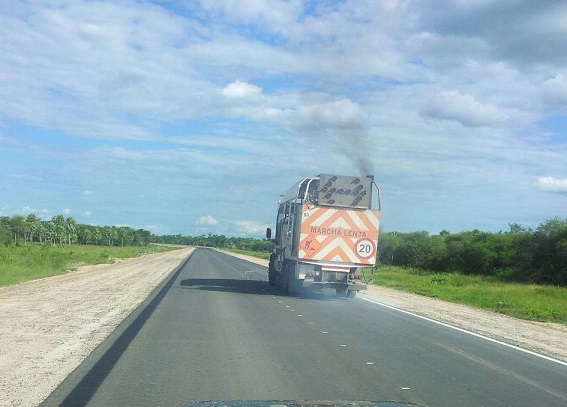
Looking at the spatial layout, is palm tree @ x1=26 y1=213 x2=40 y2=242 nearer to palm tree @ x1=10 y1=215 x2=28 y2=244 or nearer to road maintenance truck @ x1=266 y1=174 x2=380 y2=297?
palm tree @ x1=10 y1=215 x2=28 y2=244

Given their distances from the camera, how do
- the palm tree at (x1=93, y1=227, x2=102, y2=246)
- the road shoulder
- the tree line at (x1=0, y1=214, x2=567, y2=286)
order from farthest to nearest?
the palm tree at (x1=93, y1=227, x2=102, y2=246) → the tree line at (x1=0, y1=214, x2=567, y2=286) → the road shoulder

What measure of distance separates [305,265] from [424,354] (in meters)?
11.1

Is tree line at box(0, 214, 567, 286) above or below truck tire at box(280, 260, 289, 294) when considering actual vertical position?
above

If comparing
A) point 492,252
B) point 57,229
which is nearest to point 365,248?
point 492,252

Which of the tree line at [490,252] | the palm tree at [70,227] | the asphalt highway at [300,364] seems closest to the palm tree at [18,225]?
the palm tree at [70,227]

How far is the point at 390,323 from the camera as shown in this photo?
16438 millimetres

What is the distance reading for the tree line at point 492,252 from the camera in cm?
5238

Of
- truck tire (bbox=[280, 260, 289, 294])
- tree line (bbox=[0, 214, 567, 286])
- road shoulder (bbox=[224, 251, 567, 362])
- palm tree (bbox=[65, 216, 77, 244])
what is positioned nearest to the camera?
road shoulder (bbox=[224, 251, 567, 362])

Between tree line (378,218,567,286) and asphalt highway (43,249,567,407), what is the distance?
38917 mm

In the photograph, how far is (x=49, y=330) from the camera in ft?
44.5

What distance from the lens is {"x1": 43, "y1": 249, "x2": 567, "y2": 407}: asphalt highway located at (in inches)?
322

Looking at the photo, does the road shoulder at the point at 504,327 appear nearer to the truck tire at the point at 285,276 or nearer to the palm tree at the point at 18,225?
the truck tire at the point at 285,276

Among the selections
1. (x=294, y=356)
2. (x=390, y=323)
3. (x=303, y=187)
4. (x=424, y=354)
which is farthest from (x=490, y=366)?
(x=303, y=187)

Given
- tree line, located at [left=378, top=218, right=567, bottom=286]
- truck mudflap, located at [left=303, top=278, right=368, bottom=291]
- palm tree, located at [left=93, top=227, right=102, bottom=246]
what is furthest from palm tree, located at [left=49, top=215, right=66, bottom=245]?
truck mudflap, located at [left=303, top=278, right=368, bottom=291]
